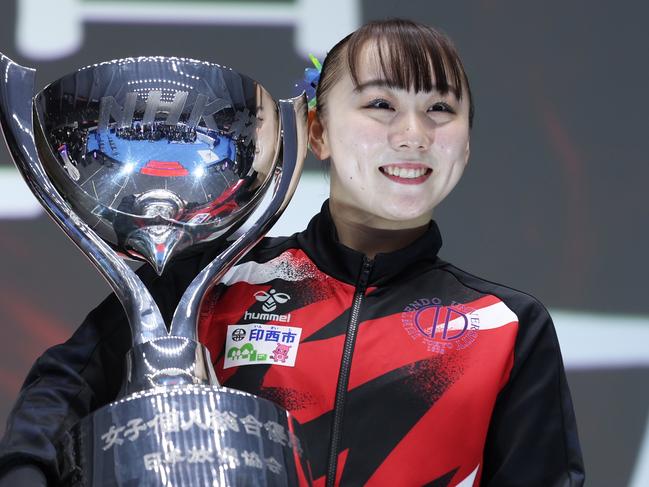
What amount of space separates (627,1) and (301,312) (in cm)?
116

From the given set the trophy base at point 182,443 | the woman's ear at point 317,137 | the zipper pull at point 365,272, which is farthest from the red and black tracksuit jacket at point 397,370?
the trophy base at point 182,443

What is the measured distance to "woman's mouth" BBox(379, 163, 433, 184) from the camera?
44.0 inches

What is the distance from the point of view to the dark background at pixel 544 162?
6.29 ft

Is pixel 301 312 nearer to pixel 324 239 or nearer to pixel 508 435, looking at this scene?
pixel 324 239

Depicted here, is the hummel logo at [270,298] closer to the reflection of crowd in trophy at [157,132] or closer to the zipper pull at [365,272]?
the zipper pull at [365,272]

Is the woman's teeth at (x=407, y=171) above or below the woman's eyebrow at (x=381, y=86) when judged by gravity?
below

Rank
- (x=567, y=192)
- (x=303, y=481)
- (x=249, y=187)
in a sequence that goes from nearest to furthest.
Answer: (x=303, y=481) < (x=249, y=187) < (x=567, y=192)

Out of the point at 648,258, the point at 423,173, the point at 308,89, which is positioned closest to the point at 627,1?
the point at 648,258

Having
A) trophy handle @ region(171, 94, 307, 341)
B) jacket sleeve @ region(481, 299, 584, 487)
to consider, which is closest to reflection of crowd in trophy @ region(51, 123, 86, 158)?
Result: trophy handle @ region(171, 94, 307, 341)

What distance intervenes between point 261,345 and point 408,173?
223mm

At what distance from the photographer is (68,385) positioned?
Answer: 98 cm

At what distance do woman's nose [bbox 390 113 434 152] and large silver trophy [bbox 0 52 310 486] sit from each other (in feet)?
0.43

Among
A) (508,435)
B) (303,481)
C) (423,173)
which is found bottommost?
(508,435)

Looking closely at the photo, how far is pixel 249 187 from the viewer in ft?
3.23
